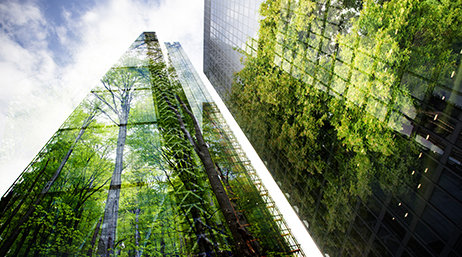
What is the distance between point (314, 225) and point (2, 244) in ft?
50.1

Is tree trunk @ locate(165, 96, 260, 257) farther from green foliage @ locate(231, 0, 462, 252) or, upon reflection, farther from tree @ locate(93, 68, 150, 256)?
tree @ locate(93, 68, 150, 256)

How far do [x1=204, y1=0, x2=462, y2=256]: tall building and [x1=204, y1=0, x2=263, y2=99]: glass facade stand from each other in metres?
4.77

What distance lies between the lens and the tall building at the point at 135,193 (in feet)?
36.7

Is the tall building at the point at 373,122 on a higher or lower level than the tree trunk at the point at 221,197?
higher

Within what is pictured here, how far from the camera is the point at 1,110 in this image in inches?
285

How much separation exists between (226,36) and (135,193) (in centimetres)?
2336

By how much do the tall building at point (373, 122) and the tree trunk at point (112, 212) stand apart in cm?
1100

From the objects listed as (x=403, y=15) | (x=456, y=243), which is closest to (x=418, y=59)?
(x=403, y=15)

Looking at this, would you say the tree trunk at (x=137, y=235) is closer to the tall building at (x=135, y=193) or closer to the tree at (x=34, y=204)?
the tall building at (x=135, y=193)

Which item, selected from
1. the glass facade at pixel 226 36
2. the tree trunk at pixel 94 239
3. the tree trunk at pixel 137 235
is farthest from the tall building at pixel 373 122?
the tree trunk at pixel 94 239

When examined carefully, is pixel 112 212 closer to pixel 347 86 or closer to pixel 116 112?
pixel 116 112

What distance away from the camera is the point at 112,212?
12328 millimetres

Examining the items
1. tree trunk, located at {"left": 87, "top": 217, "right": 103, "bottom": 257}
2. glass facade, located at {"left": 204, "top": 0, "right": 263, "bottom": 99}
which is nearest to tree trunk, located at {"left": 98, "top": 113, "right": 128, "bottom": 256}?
tree trunk, located at {"left": 87, "top": 217, "right": 103, "bottom": 257}

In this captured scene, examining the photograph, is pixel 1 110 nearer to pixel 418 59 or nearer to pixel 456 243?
pixel 418 59
